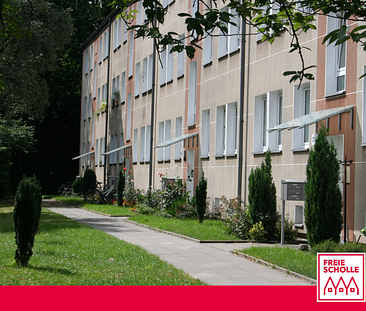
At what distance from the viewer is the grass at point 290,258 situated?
9.42 m

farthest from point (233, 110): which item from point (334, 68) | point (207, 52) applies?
point (334, 68)

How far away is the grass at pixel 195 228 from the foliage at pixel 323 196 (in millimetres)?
3189

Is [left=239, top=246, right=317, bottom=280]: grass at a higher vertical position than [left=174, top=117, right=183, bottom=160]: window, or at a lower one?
lower

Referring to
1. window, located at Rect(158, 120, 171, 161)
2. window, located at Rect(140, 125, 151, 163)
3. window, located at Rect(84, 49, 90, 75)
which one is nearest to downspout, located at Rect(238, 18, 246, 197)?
window, located at Rect(158, 120, 171, 161)

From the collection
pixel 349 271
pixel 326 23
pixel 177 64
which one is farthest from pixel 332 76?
pixel 177 64

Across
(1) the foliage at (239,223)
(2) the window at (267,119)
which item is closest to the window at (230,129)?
(2) the window at (267,119)

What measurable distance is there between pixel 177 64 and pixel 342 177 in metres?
15.1

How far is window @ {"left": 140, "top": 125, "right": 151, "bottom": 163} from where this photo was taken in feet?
103

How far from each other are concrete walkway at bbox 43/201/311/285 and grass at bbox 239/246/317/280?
0.21m

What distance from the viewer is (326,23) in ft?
48.8

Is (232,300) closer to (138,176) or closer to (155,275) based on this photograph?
(155,275)

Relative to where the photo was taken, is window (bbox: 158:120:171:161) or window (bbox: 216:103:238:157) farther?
window (bbox: 158:120:171:161)

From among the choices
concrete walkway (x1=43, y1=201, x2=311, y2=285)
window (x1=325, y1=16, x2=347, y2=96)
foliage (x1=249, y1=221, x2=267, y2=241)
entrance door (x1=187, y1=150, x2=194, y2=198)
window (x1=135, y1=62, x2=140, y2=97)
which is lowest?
concrete walkway (x1=43, y1=201, x2=311, y2=285)

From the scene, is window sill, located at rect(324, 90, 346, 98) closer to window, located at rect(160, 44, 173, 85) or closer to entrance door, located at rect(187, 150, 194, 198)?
entrance door, located at rect(187, 150, 194, 198)
